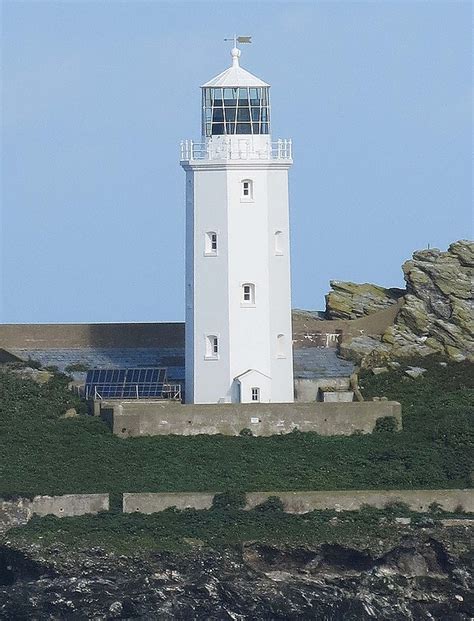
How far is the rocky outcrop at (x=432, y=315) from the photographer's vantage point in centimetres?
7238

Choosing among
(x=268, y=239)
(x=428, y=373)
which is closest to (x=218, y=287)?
(x=268, y=239)

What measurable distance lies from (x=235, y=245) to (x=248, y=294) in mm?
1192

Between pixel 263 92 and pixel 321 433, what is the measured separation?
8067 millimetres

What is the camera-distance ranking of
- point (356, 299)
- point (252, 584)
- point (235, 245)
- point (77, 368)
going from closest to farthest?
point (252, 584), point (235, 245), point (77, 368), point (356, 299)

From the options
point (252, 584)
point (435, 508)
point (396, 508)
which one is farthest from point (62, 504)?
point (435, 508)

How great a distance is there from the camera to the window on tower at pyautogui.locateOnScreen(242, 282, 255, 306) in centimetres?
6788

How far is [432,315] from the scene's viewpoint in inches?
2889

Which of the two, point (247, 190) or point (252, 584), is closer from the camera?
point (252, 584)

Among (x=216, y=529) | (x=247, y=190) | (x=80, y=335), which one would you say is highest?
(x=247, y=190)

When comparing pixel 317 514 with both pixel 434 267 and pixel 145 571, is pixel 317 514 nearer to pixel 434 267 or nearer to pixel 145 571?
pixel 145 571

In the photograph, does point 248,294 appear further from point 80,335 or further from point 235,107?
point 80,335

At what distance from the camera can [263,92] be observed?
68.3m

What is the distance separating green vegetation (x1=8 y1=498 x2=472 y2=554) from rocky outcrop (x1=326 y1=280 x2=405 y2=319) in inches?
517

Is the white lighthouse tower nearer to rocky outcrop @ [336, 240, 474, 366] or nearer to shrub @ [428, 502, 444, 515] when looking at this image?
rocky outcrop @ [336, 240, 474, 366]
